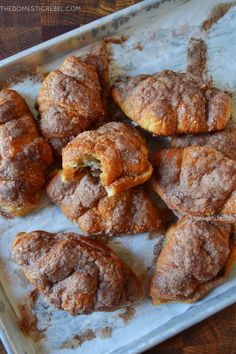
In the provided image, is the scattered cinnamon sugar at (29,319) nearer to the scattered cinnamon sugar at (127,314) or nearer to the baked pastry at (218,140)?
the scattered cinnamon sugar at (127,314)

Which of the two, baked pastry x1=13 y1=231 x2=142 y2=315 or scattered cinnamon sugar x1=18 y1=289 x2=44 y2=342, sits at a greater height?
baked pastry x1=13 y1=231 x2=142 y2=315

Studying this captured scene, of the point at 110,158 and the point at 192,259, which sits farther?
the point at 192,259

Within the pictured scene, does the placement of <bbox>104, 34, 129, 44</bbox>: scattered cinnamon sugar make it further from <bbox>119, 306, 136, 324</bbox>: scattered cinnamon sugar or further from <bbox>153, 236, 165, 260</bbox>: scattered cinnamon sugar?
<bbox>119, 306, 136, 324</bbox>: scattered cinnamon sugar

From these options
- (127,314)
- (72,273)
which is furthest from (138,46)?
(127,314)

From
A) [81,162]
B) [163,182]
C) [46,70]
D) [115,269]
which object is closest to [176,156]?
[163,182]

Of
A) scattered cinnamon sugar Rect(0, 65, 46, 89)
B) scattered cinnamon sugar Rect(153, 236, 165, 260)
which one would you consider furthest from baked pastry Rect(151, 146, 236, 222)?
scattered cinnamon sugar Rect(0, 65, 46, 89)

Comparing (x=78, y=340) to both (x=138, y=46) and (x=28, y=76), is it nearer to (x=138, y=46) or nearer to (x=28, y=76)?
(x=28, y=76)
